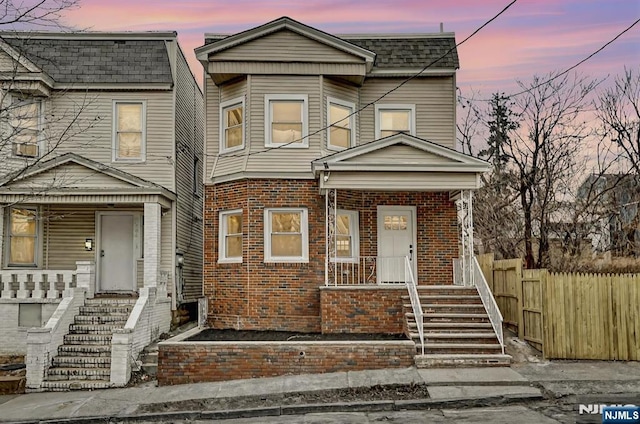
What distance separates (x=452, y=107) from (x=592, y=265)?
7.63 metres

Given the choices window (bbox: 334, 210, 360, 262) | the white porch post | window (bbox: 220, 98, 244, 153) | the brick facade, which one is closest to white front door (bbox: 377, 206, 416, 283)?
the brick facade

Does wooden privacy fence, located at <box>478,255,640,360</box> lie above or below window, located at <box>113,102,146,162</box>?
below

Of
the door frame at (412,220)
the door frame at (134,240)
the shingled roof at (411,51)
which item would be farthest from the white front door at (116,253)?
the shingled roof at (411,51)

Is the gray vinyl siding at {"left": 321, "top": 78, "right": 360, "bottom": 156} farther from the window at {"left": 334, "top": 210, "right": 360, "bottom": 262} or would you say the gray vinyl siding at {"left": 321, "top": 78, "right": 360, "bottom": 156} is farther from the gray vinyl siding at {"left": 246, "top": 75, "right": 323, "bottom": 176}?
the window at {"left": 334, "top": 210, "right": 360, "bottom": 262}

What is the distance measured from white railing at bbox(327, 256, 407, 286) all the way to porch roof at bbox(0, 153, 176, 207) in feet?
16.4

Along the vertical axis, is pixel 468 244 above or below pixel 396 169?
below

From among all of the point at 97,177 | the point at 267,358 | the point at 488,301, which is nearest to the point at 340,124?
the point at 488,301

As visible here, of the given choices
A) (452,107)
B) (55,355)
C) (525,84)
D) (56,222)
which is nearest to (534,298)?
(452,107)

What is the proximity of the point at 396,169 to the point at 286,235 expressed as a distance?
3.27 metres

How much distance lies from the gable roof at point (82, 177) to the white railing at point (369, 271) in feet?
16.4

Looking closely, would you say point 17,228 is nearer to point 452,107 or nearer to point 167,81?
point 167,81

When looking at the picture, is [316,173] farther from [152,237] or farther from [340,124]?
[152,237]

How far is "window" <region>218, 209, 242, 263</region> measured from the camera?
635 inches

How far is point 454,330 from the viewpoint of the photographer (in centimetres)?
1305
